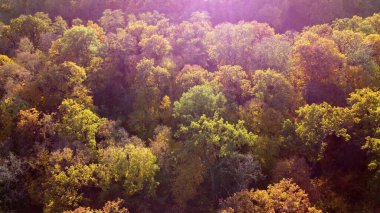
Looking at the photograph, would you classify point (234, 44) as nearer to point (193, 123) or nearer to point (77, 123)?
point (193, 123)

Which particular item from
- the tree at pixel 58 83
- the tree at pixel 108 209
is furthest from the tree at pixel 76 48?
the tree at pixel 108 209

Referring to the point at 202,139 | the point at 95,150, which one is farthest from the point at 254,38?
the point at 95,150

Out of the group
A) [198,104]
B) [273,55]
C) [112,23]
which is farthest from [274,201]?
[112,23]

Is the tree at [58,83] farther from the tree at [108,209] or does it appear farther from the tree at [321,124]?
the tree at [321,124]

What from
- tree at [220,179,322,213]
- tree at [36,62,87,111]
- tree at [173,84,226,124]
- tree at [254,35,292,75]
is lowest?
tree at [220,179,322,213]

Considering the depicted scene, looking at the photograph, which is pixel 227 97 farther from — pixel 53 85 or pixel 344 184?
pixel 53 85

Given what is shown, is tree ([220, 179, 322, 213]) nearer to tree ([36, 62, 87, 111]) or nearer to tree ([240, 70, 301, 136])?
tree ([240, 70, 301, 136])

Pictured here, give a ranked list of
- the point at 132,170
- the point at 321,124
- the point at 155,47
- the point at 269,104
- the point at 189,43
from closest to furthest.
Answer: the point at 132,170, the point at 321,124, the point at 269,104, the point at 155,47, the point at 189,43

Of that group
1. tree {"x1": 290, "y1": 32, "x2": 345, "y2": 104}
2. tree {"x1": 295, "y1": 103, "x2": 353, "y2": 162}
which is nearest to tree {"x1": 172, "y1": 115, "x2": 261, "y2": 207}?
tree {"x1": 295, "y1": 103, "x2": 353, "y2": 162}
